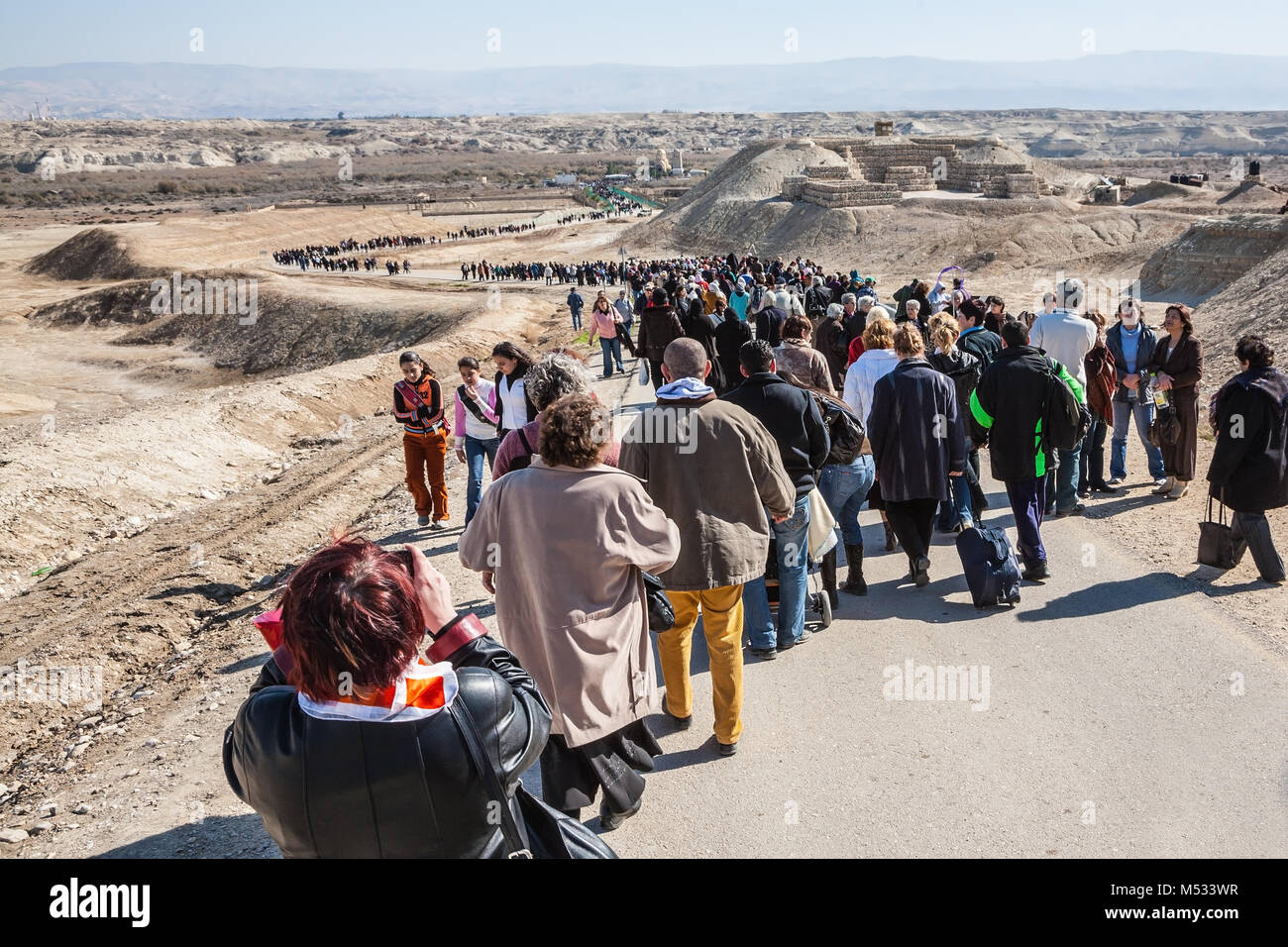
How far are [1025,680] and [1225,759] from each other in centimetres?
109

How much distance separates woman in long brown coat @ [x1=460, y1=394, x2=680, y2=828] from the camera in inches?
148

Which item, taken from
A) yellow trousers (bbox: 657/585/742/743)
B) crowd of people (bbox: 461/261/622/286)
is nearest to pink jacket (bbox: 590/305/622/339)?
yellow trousers (bbox: 657/585/742/743)

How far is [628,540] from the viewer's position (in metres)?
3.80

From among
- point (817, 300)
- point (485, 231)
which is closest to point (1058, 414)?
point (817, 300)

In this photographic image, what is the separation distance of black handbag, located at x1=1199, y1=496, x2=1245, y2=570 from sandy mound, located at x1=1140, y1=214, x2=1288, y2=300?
67.2ft

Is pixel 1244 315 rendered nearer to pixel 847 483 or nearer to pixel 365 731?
pixel 847 483

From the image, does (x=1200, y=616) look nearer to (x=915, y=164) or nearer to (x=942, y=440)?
(x=942, y=440)

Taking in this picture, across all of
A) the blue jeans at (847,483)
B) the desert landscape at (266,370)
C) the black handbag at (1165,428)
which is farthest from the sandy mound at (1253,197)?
the blue jeans at (847,483)

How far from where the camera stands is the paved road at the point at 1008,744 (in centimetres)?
419

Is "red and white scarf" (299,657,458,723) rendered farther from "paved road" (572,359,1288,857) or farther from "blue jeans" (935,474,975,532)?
"blue jeans" (935,474,975,532)

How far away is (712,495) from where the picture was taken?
471cm

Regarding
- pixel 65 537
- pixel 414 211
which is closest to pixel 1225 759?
pixel 65 537

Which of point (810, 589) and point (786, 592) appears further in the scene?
point (810, 589)

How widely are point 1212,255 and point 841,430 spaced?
24.4 m
